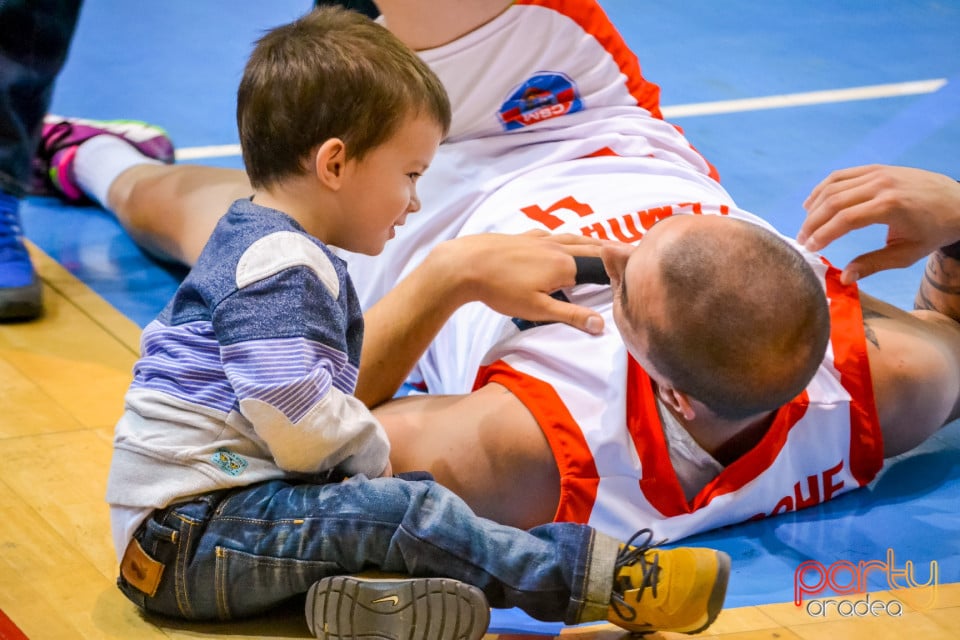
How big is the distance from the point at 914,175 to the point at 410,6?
3.04 ft

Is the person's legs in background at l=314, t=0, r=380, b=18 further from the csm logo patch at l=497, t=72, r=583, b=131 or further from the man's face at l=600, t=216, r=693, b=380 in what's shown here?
the man's face at l=600, t=216, r=693, b=380

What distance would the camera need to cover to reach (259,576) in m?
1.68

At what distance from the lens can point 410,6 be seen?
237cm

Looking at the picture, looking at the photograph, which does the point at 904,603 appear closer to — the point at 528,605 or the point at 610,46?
the point at 528,605

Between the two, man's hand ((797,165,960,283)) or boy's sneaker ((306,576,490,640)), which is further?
man's hand ((797,165,960,283))

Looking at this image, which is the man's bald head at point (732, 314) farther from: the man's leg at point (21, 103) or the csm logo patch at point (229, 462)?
the man's leg at point (21, 103)

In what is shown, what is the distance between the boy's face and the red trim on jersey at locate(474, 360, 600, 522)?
13.2 inches

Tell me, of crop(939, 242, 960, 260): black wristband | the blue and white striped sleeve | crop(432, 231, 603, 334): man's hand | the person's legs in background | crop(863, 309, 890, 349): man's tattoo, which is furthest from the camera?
the person's legs in background

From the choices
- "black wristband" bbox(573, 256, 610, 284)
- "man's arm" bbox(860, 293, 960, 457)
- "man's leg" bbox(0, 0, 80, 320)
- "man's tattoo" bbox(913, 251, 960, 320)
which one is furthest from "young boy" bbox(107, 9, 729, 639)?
"man's leg" bbox(0, 0, 80, 320)

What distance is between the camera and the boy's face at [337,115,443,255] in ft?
5.85

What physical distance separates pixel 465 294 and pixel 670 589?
0.60m

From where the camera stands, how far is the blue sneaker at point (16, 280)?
104 inches

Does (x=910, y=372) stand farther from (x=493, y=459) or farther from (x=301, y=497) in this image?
(x=301, y=497)

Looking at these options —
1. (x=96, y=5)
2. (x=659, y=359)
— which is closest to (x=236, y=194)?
(x=659, y=359)
